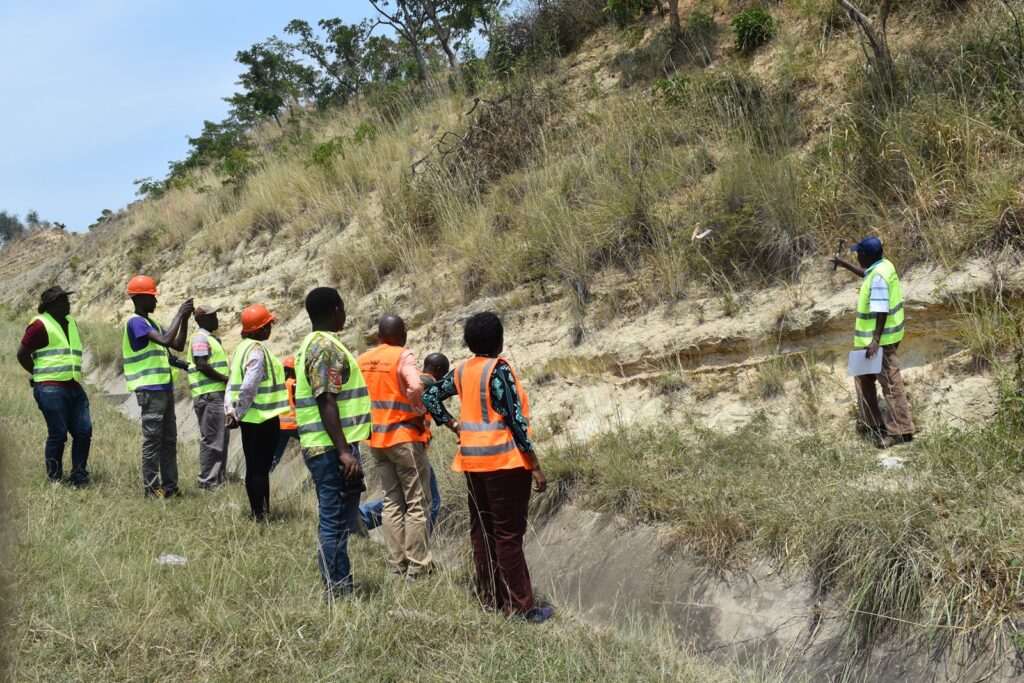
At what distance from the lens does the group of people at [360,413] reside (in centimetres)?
505

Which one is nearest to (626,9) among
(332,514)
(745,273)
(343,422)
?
(745,273)

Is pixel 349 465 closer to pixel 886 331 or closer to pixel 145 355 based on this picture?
pixel 145 355

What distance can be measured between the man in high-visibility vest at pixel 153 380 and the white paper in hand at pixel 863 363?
5.41m

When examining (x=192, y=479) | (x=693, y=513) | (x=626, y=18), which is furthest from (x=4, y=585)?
(x=626, y=18)

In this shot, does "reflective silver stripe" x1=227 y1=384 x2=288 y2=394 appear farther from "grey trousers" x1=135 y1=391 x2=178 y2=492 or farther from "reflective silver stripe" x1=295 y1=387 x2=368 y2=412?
"reflective silver stripe" x1=295 y1=387 x2=368 y2=412

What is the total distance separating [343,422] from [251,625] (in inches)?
49.5

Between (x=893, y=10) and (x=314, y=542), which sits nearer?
(x=314, y=542)

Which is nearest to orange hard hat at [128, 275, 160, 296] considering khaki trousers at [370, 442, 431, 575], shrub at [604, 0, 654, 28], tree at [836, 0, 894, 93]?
khaki trousers at [370, 442, 431, 575]

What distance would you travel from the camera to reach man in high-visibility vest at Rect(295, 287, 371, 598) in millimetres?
5109

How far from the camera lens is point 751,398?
730cm

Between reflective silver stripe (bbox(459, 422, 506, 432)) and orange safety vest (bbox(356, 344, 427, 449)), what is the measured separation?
93cm

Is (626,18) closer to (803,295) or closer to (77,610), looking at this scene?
(803,295)

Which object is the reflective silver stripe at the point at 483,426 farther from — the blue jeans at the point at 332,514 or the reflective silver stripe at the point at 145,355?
the reflective silver stripe at the point at 145,355

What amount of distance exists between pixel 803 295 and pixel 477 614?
4.25 metres
